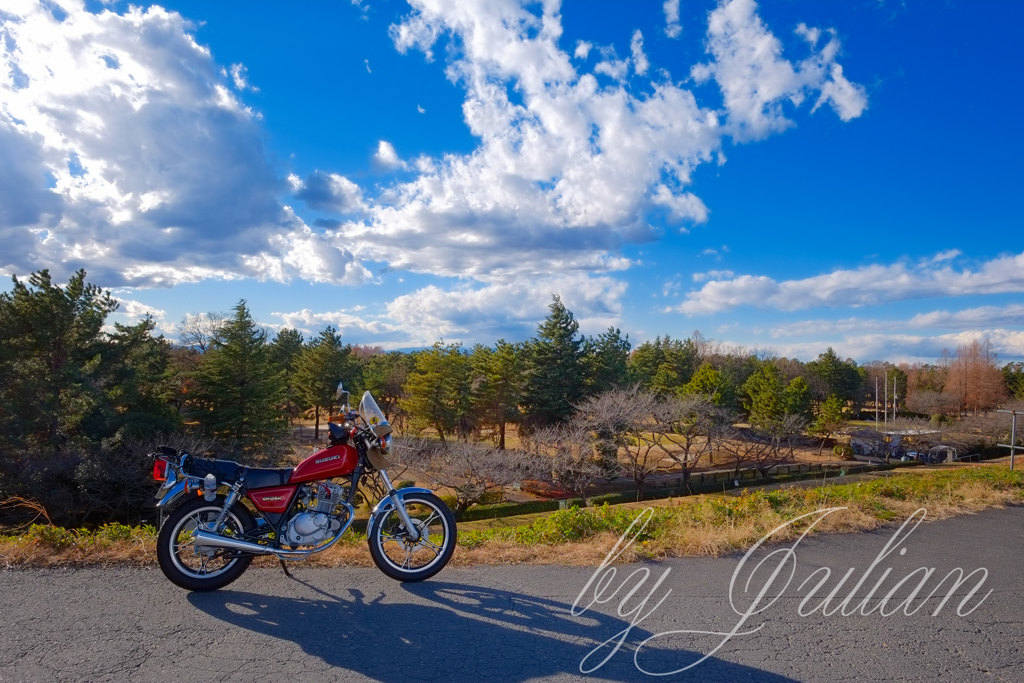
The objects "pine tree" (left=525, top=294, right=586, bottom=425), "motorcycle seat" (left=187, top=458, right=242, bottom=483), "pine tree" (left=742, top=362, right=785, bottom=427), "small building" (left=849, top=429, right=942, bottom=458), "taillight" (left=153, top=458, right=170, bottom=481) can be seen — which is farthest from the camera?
"pine tree" (left=742, top=362, right=785, bottom=427)

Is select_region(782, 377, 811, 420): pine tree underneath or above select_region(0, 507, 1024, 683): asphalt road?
above

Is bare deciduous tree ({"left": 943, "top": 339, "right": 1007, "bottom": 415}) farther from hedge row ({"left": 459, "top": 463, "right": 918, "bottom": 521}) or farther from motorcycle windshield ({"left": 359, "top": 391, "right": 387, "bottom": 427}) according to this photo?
motorcycle windshield ({"left": 359, "top": 391, "right": 387, "bottom": 427})

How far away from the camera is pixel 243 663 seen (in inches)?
125

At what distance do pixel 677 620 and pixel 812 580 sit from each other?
1.44 m

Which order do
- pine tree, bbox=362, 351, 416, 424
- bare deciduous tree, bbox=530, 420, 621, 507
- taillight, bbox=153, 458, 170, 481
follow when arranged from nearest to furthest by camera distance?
taillight, bbox=153, 458, 170, 481
bare deciduous tree, bbox=530, 420, 621, 507
pine tree, bbox=362, 351, 416, 424

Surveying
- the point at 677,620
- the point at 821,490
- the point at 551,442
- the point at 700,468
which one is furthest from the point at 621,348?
the point at 677,620

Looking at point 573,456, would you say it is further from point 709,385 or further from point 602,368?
point 709,385

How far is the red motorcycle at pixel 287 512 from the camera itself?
414cm

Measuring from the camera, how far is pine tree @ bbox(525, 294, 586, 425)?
38.4m

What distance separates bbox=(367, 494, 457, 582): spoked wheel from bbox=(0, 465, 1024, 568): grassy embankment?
1.33 ft

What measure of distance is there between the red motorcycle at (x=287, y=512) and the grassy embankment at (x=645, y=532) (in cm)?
51

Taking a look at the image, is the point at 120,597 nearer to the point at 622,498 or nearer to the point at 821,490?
the point at 821,490

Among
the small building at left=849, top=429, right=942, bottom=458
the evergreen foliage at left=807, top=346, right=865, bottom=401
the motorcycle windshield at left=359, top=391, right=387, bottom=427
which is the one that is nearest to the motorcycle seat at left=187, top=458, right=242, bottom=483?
the motorcycle windshield at left=359, top=391, right=387, bottom=427

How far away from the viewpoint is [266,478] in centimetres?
432
